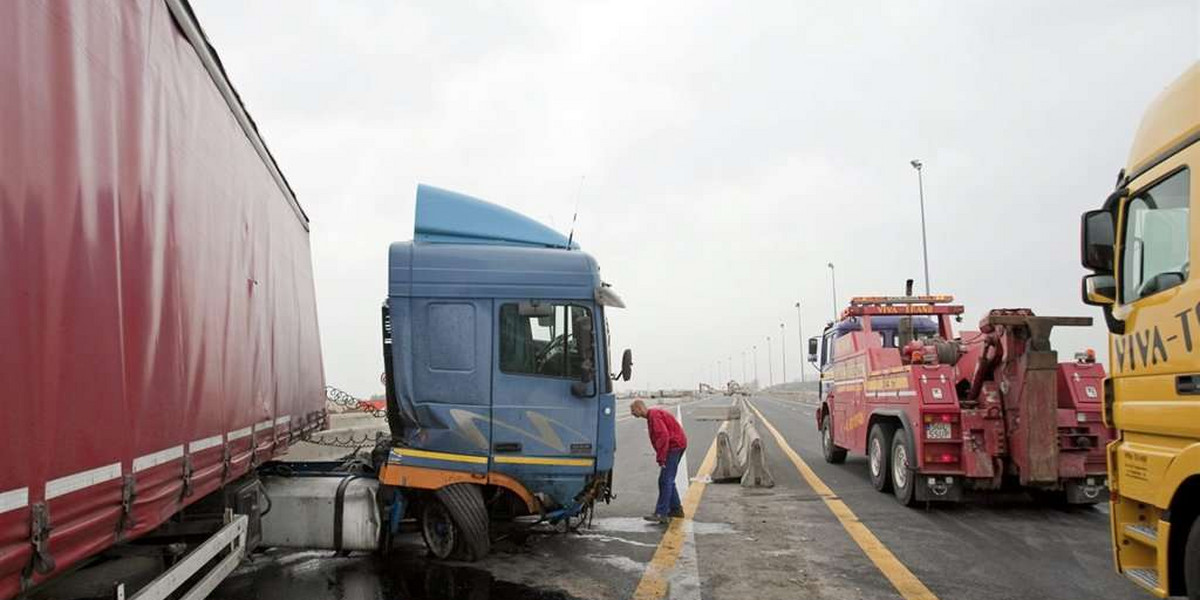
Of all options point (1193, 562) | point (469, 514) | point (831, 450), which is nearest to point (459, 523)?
point (469, 514)

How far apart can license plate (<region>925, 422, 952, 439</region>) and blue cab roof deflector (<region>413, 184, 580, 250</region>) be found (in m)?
4.79

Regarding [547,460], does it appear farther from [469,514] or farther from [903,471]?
[903,471]

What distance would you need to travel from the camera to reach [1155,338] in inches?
166

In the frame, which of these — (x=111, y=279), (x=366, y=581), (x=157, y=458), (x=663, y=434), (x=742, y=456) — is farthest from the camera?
(x=742, y=456)

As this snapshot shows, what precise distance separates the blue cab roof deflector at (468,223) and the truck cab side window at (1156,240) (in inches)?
182

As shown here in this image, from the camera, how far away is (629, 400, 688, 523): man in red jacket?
8.81 metres

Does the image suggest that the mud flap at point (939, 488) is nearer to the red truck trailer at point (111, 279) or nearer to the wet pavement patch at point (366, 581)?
the wet pavement patch at point (366, 581)

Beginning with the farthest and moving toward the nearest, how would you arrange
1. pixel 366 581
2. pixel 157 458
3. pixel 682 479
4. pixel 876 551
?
pixel 682 479
pixel 876 551
pixel 366 581
pixel 157 458

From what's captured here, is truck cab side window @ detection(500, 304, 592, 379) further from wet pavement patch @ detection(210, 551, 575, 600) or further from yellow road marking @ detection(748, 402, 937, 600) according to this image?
yellow road marking @ detection(748, 402, 937, 600)

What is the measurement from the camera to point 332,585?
247 inches

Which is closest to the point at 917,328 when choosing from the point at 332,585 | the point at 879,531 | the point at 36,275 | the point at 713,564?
the point at 879,531

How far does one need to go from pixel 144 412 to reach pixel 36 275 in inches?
41.6

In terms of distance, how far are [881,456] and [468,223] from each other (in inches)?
255

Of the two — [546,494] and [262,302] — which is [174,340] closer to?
[262,302]
